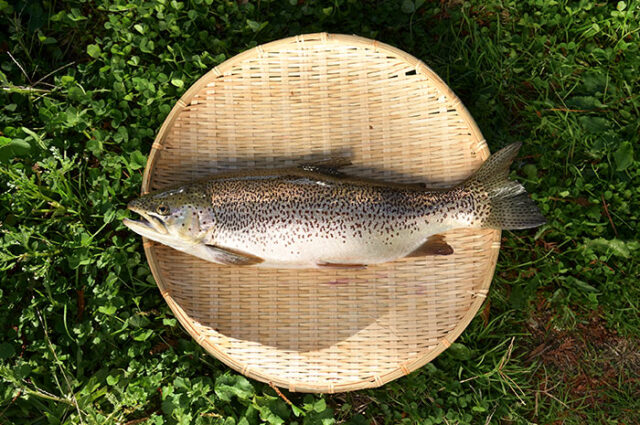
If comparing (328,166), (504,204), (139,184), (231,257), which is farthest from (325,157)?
(139,184)

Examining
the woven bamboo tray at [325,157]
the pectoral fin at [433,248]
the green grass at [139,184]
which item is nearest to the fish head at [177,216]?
the woven bamboo tray at [325,157]

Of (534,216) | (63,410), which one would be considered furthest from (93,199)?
(534,216)

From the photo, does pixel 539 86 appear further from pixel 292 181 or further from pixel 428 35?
pixel 292 181

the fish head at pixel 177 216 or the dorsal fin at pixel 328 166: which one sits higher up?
the dorsal fin at pixel 328 166

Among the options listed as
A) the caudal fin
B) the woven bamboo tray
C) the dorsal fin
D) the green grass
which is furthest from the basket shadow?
the dorsal fin

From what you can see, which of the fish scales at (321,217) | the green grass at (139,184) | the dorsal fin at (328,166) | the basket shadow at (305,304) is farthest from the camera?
the green grass at (139,184)

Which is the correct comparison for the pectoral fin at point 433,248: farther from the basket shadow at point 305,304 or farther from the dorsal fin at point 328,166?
the dorsal fin at point 328,166
